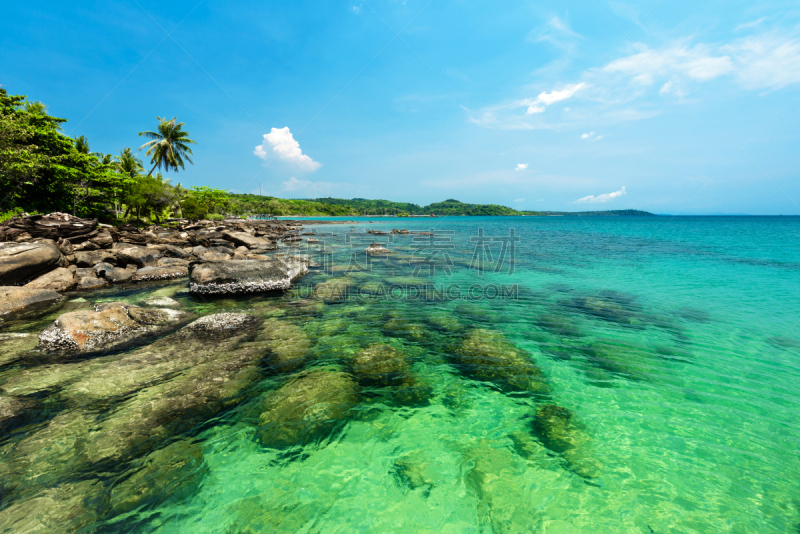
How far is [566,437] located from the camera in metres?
4.77

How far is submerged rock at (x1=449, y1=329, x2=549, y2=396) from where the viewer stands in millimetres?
6270

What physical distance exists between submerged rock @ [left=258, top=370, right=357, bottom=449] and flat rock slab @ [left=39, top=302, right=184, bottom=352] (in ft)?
17.7

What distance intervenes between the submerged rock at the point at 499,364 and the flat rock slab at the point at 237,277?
31.3 ft

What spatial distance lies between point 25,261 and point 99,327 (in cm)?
953

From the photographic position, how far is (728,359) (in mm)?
7363

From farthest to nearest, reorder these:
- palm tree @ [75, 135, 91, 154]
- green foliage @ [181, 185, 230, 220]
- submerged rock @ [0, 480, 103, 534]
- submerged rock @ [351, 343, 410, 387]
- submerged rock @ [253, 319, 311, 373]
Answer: green foliage @ [181, 185, 230, 220] → palm tree @ [75, 135, 91, 154] → submerged rock @ [253, 319, 311, 373] → submerged rock @ [351, 343, 410, 387] → submerged rock @ [0, 480, 103, 534]

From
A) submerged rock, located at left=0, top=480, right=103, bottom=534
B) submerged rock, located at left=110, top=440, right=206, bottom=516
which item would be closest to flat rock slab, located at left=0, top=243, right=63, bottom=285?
submerged rock, located at left=0, top=480, right=103, bottom=534

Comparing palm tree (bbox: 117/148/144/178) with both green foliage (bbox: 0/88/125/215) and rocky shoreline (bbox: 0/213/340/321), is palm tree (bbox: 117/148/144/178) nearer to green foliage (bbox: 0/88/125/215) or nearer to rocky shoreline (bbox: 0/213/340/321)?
green foliage (bbox: 0/88/125/215)

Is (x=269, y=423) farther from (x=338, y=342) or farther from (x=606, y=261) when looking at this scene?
(x=606, y=261)

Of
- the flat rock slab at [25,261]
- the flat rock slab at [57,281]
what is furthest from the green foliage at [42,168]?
the flat rock slab at [57,281]

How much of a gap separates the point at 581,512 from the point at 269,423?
4.62 meters

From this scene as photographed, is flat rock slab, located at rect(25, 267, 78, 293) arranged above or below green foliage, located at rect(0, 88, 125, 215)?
below

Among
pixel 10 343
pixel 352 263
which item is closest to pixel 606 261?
pixel 352 263

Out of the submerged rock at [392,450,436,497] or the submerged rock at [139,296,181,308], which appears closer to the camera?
the submerged rock at [392,450,436,497]
